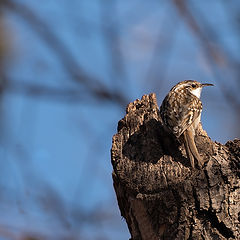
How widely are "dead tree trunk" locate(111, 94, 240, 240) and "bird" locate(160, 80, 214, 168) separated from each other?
0.33ft

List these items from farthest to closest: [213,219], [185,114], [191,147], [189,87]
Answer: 1. [189,87]
2. [185,114]
3. [191,147]
4. [213,219]

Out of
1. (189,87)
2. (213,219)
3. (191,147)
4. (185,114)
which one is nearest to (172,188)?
(213,219)

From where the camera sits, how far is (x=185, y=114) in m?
4.60

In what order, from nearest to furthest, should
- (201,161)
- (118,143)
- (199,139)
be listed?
(201,161) → (118,143) → (199,139)

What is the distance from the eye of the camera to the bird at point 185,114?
361 centimetres

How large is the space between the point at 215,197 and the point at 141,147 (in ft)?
2.09

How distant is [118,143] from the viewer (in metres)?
3.49

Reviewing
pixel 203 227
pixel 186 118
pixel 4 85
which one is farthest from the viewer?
pixel 4 85

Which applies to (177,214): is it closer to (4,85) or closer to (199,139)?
(199,139)

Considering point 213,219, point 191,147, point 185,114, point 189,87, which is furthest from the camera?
point 189,87

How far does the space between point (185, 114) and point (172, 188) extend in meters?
1.62

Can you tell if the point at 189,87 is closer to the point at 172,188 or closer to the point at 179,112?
the point at 179,112

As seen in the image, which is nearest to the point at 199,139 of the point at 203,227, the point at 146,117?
the point at 146,117

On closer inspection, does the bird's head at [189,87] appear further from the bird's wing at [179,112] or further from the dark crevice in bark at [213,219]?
the dark crevice in bark at [213,219]
